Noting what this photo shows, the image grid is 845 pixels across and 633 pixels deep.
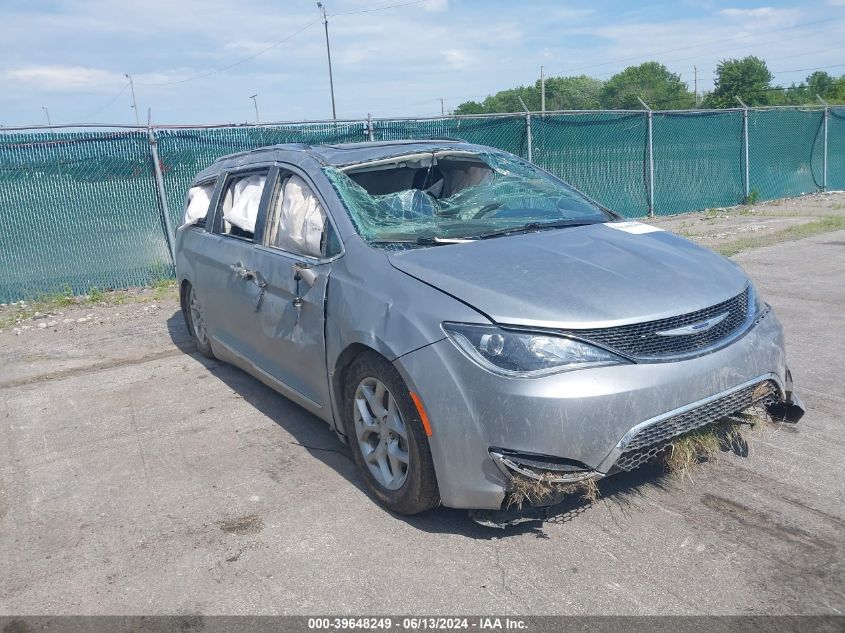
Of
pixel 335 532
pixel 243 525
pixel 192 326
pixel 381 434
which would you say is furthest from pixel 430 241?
pixel 192 326

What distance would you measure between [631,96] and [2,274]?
2854 inches

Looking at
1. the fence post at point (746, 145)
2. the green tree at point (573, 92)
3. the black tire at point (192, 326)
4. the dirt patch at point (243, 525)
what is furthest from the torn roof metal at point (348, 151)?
the green tree at point (573, 92)

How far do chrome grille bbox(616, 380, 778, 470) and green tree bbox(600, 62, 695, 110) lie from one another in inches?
2879

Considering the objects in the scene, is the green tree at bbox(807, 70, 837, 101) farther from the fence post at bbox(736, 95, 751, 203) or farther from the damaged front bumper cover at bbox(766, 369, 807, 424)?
the damaged front bumper cover at bbox(766, 369, 807, 424)

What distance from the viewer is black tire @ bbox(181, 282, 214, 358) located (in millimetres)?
6400

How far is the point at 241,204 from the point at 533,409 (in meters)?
3.19

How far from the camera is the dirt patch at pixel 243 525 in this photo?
3.62 m

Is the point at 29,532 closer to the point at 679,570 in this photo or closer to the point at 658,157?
the point at 679,570

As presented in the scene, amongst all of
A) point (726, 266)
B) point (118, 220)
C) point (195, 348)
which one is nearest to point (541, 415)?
point (726, 266)

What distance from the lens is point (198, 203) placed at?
6.45 metres

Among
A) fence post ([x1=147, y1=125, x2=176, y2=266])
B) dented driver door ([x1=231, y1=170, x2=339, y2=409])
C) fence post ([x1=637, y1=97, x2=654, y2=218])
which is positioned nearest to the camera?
dented driver door ([x1=231, y1=170, x2=339, y2=409])

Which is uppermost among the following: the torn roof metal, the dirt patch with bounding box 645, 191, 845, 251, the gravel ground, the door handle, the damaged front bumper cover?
the torn roof metal

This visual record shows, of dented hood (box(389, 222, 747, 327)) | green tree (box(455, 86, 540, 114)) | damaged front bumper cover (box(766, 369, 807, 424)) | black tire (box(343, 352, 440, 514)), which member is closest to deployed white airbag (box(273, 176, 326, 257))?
dented hood (box(389, 222, 747, 327))

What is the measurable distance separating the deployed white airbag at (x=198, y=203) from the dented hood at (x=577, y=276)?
319 centimetres
